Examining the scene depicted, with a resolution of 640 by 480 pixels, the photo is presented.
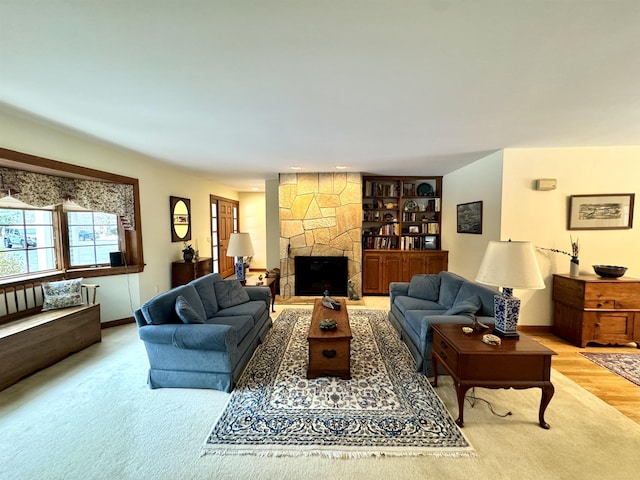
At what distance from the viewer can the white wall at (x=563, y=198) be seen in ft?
12.2

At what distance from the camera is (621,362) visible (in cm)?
305

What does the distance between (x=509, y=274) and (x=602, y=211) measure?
2973mm

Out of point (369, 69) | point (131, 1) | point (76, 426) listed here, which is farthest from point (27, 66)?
point (76, 426)

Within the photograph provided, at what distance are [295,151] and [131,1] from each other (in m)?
2.68

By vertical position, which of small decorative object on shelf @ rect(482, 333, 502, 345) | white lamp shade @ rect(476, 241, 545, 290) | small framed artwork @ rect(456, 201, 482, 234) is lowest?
small decorative object on shelf @ rect(482, 333, 502, 345)

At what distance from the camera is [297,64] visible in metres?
1.74

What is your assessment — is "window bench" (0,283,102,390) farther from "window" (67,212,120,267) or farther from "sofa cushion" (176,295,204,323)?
"sofa cushion" (176,295,204,323)

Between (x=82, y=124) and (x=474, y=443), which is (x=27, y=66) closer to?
(x=82, y=124)

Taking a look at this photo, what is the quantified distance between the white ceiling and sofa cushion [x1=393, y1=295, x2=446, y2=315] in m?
2.05

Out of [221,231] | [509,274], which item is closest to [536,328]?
[509,274]

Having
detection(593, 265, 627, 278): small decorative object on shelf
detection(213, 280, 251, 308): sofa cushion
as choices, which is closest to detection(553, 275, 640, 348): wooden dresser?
detection(593, 265, 627, 278): small decorative object on shelf

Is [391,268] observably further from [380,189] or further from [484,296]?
[484,296]

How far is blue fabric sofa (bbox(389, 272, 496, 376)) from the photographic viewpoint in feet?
8.87

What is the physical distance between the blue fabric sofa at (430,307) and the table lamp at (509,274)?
0.36m
